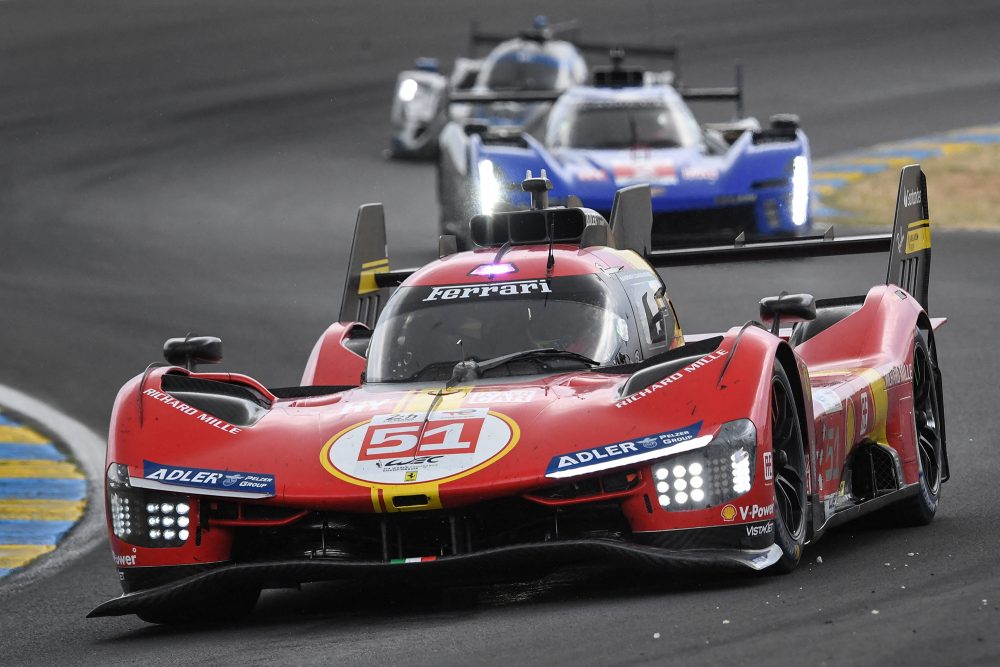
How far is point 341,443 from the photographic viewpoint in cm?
682

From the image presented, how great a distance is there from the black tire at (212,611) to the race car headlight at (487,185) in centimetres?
986

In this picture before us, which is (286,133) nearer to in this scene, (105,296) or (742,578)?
(105,296)

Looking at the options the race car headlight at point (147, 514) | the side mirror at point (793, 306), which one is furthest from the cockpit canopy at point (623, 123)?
the race car headlight at point (147, 514)

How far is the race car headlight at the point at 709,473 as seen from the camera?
21.4 ft

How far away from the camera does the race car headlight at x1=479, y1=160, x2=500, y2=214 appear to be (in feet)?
55.3

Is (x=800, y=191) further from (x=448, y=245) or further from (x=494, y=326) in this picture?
(x=494, y=326)

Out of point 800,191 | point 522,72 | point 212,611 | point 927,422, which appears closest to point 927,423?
point 927,422

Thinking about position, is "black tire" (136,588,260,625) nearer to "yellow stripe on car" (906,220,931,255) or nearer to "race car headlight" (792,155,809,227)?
"yellow stripe on car" (906,220,931,255)

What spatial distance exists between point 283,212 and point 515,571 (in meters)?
16.4

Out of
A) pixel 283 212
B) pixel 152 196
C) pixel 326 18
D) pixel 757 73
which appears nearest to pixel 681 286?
pixel 283 212

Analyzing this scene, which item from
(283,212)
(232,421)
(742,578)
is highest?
(232,421)

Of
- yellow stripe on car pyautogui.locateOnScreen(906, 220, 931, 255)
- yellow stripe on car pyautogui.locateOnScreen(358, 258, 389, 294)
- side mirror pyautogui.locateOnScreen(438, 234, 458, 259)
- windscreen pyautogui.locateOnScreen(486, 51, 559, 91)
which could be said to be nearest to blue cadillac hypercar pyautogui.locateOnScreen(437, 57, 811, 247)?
yellow stripe on car pyautogui.locateOnScreen(358, 258, 389, 294)

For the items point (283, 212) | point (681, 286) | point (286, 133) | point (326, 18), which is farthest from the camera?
point (326, 18)

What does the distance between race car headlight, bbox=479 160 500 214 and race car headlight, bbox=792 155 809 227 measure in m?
2.48
